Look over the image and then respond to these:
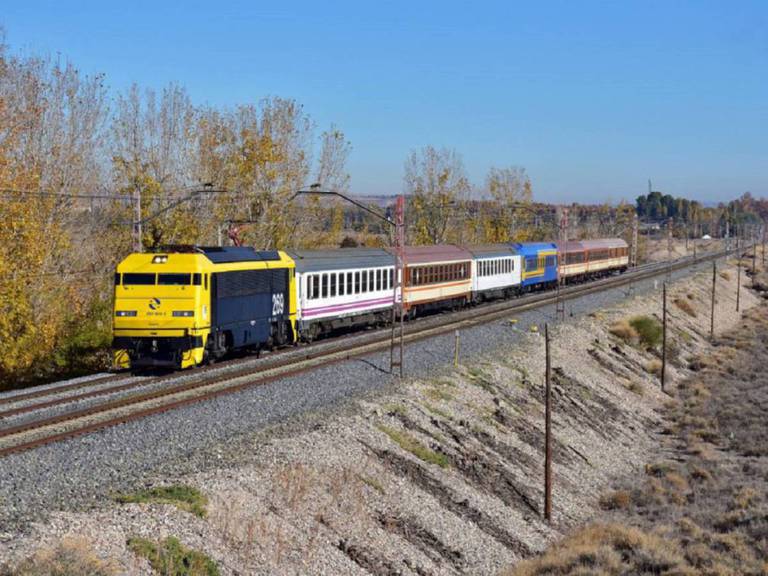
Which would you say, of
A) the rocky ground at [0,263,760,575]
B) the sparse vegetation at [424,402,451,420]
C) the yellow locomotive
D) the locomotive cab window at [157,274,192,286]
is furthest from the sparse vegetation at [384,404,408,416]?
the locomotive cab window at [157,274,192,286]

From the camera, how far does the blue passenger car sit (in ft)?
194

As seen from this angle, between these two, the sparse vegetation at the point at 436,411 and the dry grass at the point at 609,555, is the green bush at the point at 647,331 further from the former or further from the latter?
the dry grass at the point at 609,555

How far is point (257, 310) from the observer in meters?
28.2

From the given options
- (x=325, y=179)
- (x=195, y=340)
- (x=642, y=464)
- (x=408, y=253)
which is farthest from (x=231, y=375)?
(x=325, y=179)

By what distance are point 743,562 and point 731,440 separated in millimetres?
14063

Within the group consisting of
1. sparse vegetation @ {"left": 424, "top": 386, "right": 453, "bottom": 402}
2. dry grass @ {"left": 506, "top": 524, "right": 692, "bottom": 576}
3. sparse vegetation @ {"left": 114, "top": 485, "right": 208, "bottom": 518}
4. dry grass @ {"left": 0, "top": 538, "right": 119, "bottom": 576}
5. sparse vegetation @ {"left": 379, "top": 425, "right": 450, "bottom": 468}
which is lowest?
dry grass @ {"left": 506, "top": 524, "right": 692, "bottom": 576}

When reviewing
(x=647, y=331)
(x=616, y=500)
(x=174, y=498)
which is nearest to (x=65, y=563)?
(x=174, y=498)

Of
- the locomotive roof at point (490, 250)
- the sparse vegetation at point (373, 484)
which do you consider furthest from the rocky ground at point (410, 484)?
the locomotive roof at point (490, 250)

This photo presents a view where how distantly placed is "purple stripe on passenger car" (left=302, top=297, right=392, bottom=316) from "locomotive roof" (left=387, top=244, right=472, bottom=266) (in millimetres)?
3014

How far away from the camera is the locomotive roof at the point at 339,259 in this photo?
107ft

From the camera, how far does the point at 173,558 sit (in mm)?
12633

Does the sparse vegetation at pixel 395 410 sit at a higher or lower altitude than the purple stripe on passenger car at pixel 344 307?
lower

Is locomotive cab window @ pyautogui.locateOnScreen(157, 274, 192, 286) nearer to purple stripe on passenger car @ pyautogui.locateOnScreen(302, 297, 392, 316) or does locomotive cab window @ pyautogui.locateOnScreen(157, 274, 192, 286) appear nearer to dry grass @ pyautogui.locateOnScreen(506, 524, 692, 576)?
purple stripe on passenger car @ pyautogui.locateOnScreen(302, 297, 392, 316)

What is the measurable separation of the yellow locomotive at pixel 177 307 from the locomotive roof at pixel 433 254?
15903 millimetres
